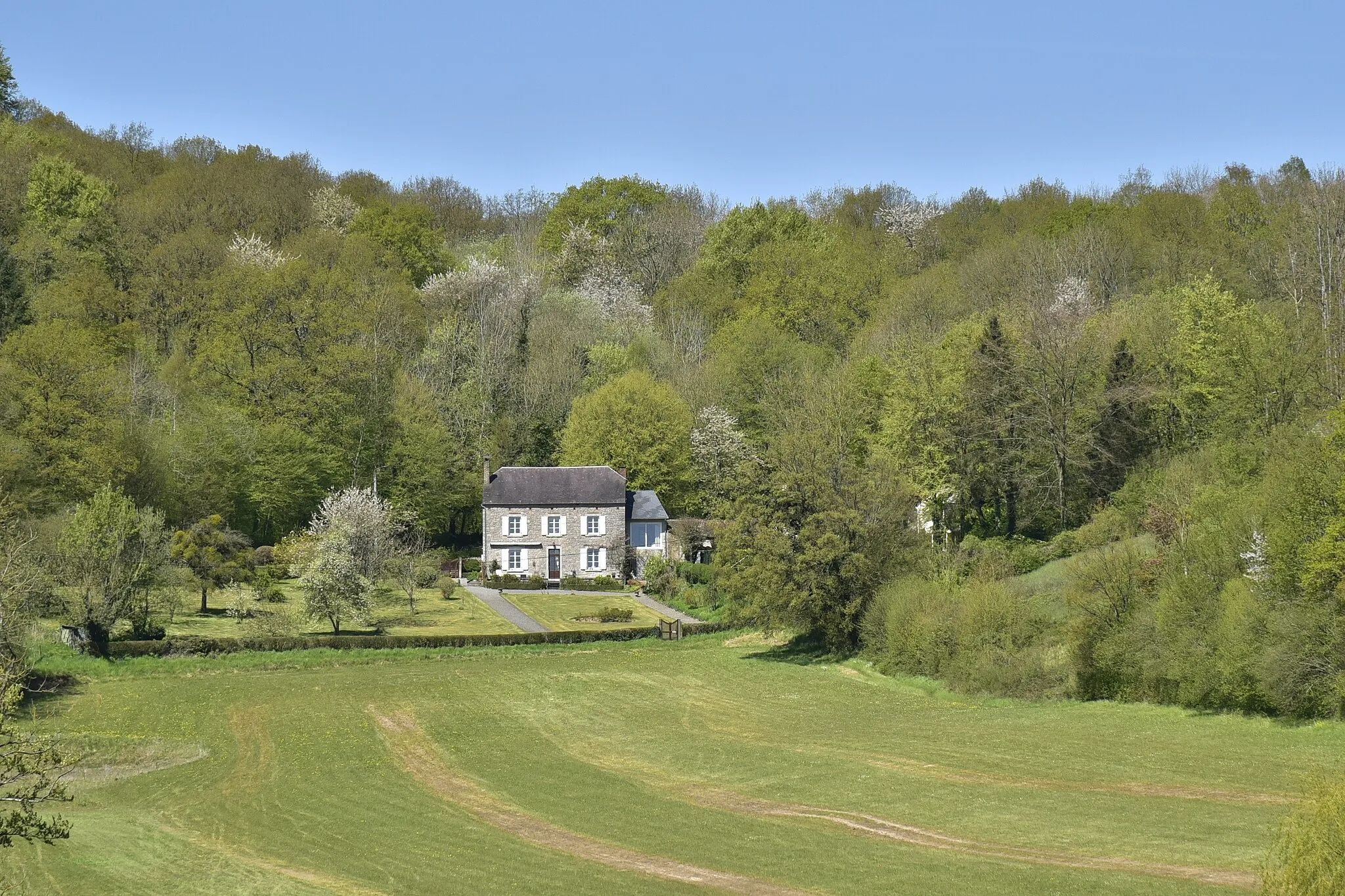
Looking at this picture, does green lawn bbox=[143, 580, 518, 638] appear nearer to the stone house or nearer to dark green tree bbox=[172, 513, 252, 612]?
dark green tree bbox=[172, 513, 252, 612]

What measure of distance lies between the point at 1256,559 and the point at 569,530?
37.0m

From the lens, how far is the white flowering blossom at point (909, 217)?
9894 cm

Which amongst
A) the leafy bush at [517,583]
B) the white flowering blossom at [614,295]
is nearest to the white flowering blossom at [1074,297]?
the white flowering blossom at [614,295]

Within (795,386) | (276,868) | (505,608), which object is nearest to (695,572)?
(505,608)

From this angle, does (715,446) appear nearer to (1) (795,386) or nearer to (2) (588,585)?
(1) (795,386)

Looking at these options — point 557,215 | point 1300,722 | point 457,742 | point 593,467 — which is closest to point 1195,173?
point 557,215

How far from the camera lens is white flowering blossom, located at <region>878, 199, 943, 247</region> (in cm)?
9894

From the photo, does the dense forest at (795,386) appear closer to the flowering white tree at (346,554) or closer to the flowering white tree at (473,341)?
the flowering white tree at (473,341)

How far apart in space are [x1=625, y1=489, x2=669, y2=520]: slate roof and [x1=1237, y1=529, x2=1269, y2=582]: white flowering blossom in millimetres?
34811

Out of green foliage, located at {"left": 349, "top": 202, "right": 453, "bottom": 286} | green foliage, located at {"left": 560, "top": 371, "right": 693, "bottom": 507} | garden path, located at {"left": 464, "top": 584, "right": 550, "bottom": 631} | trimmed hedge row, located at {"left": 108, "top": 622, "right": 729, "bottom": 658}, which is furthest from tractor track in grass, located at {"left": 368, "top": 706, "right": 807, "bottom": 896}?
green foliage, located at {"left": 349, "top": 202, "right": 453, "bottom": 286}

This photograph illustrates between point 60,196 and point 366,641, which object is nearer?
point 366,641

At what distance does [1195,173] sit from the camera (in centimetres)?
10081

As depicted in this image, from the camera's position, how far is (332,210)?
3649 inches

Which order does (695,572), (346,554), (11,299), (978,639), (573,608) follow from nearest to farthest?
(978,639) < (346,554) < (573,608) < (695,572) < (11,299)
